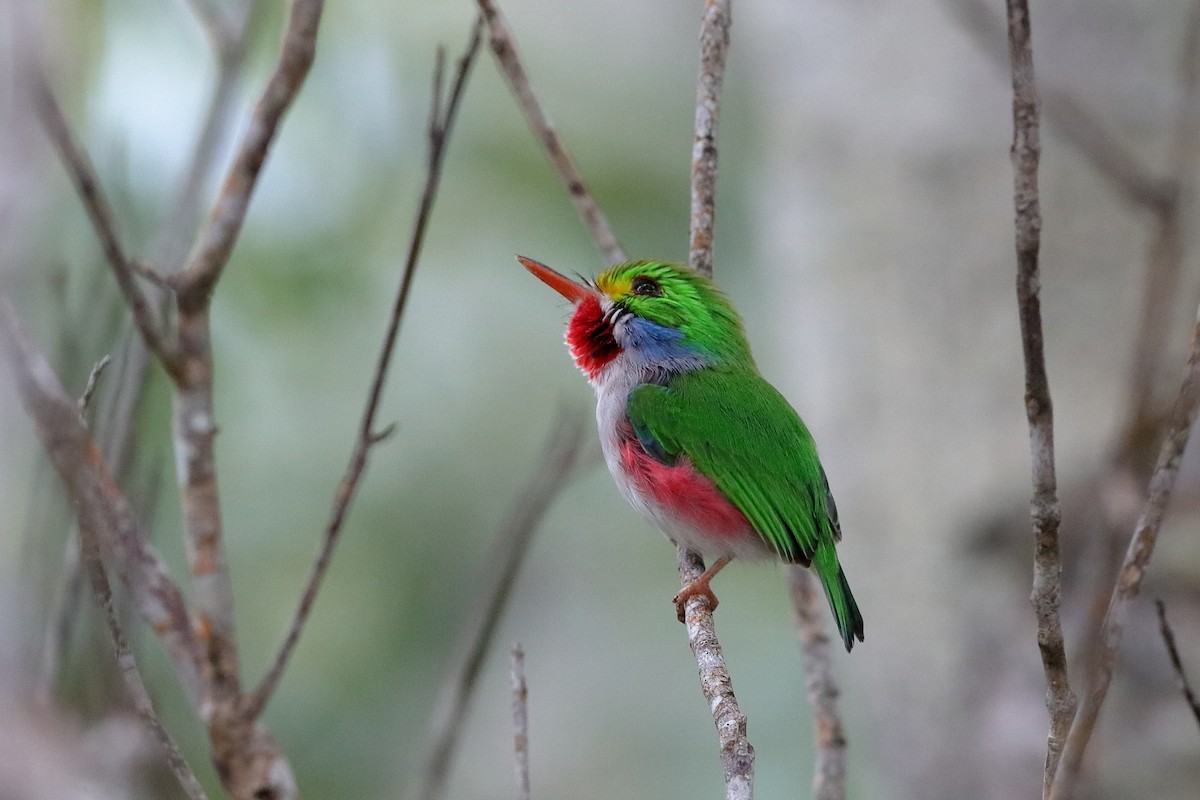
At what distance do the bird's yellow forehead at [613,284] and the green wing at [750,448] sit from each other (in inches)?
11.9

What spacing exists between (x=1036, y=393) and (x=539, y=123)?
1.52 meters

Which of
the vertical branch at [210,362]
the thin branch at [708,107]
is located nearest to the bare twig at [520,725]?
the vertical branch at [210,362]

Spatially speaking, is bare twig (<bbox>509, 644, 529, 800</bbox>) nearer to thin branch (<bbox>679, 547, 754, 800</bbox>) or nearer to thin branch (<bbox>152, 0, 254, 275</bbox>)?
thin branch (<bbox>679, 547, 754, 800</bbox>)

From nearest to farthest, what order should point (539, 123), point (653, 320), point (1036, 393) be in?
point (1036, 393) < point (539, 123) < point (653, 320)

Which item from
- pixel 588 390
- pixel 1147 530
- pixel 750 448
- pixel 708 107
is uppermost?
pixel 588 390

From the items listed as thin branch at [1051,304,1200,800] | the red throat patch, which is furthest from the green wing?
thin branch at [1051,304,1200,800]

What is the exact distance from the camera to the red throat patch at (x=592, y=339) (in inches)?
138

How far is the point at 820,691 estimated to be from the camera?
9.23 feet

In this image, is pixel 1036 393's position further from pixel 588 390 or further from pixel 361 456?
pixel 588 390

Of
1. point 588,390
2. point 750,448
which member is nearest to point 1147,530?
point 750,448

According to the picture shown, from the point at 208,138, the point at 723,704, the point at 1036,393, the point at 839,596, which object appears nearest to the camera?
the point at 1036,393

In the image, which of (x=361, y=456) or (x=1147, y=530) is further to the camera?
(x=361, y=456)

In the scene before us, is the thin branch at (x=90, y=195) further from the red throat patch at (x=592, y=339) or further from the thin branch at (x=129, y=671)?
the red throat patch at (x=592, y=339)

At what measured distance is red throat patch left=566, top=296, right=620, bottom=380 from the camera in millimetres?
3518
